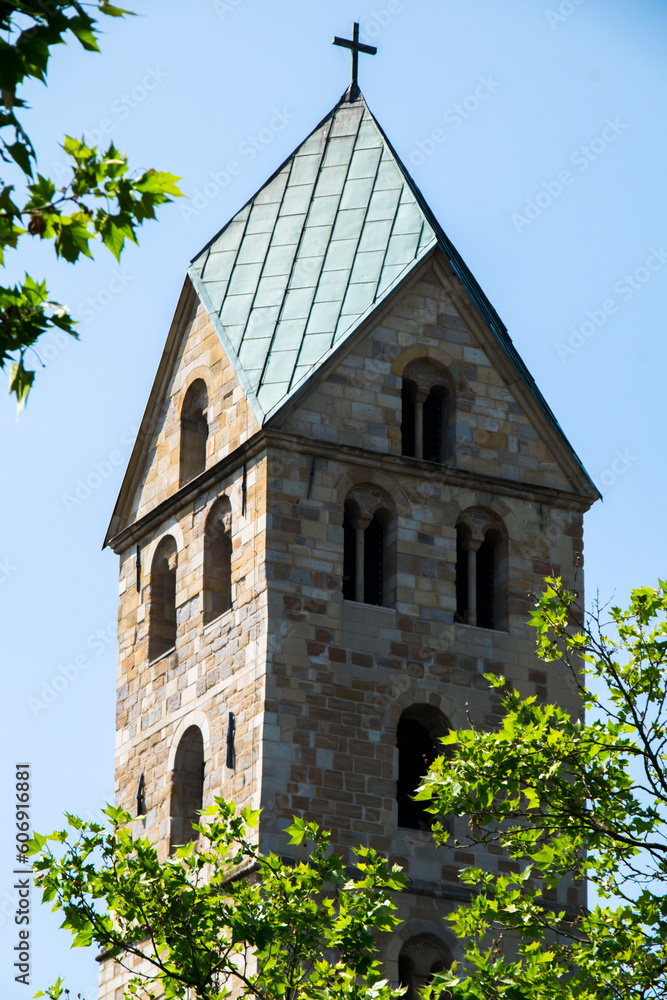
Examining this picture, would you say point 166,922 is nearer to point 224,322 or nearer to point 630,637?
point 630,637

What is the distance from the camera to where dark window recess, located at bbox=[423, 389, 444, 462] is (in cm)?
3462

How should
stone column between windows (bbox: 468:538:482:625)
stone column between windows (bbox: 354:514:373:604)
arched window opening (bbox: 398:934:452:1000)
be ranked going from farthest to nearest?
1. stone column between windows (bbox: 468:538:482:625)
2. stone column between windows (bbox: 354:514:373:604)
3. arched window opening (bbox: 398:934:452:1000)

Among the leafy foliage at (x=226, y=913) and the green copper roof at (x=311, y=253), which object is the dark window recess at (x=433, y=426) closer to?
the green copper roof at (x=311, y=253)

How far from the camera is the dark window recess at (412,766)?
3194cm

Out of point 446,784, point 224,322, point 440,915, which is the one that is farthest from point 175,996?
point 224,322

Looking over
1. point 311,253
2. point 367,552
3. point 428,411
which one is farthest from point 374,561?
point 311,253

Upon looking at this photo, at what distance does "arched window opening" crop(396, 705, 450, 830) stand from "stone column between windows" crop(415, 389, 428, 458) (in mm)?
4045

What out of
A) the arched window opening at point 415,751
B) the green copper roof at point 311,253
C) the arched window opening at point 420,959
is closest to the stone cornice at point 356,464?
the green copper roof at point 311,253

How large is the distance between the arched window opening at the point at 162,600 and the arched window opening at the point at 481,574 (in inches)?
178

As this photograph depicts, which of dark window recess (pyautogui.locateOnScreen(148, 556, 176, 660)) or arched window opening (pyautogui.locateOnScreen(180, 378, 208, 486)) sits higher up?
arched window opening (pyautogui.locateOnScreen(180, 378, 208, 486))

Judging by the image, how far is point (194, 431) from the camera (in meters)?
36.0

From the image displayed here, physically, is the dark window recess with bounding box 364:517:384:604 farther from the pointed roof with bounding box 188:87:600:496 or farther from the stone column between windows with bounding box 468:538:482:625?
the pointed roof with bounding box 188:87:600:496

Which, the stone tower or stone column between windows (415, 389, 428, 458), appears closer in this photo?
the stone tower

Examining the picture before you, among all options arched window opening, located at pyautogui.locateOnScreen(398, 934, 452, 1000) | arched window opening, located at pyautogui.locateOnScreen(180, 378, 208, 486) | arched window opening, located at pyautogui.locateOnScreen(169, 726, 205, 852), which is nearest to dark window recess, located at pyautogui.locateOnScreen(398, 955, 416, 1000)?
arched window opening, located at pyautogui.locateOnScreen(398, 934, 452, 1000)
